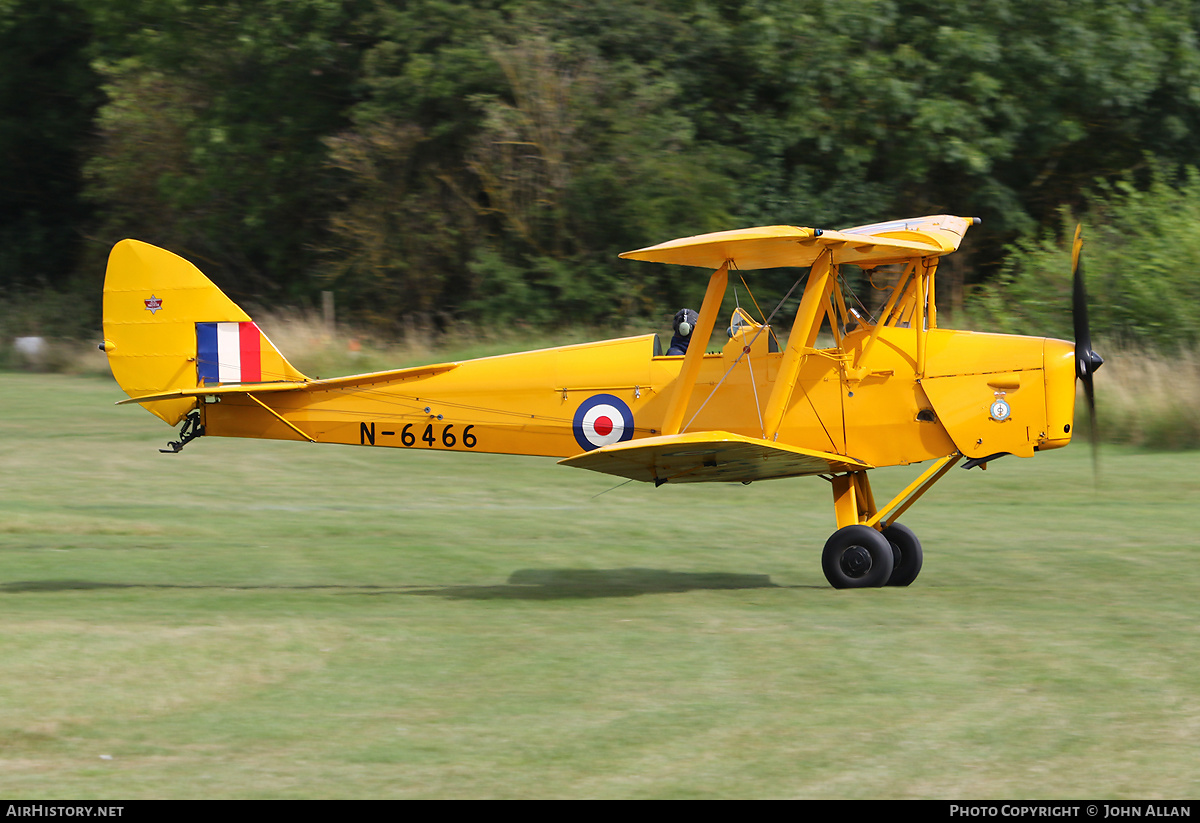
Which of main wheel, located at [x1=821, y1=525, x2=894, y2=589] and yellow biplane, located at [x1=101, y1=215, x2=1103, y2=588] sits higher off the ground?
yellow biplane, located at [x1=101, y1=215, x2=1103, y2=588]

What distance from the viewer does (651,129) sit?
1009 inches

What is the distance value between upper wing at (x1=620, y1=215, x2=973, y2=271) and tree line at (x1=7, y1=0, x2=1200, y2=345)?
15.1 meters

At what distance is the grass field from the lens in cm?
518

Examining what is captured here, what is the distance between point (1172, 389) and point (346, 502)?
36.1 ft

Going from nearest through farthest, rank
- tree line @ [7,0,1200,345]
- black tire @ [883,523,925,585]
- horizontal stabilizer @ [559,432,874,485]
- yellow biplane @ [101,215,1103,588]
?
horizontal stabilizer @ [559,432,874,485] → yellow biplane @ [101,215,1103,588] → black tire @ [883,523,925,585] → tree line @ [7,0,1200,345]

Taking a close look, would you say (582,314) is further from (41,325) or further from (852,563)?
(852,563)

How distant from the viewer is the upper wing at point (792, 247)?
8258mm

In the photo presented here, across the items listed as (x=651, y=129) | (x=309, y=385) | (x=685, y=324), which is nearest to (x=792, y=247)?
(x=685, y=324)

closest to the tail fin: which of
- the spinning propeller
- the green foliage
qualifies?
the spinning propeller

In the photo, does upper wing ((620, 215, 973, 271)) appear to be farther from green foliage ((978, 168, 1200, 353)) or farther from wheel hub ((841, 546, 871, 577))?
green foliage ((978, 168, 1200, 353))

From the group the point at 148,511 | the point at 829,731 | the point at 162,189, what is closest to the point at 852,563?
the point at 829,731

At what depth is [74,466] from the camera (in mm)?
14898

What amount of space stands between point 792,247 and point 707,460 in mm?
1595

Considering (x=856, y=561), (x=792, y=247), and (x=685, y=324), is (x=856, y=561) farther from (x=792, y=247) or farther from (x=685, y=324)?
(x=792, y=247)
